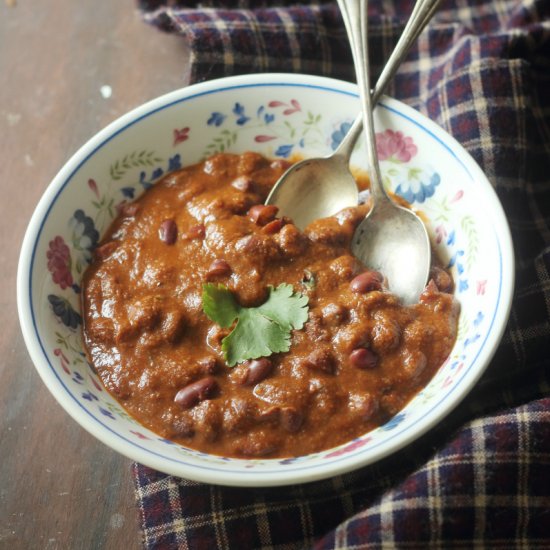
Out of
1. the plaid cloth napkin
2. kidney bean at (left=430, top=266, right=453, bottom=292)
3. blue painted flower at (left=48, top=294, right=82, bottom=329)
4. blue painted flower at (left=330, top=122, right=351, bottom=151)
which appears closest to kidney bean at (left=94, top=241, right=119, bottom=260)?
blue painted flower at (left=48, top=294, right=82, bottom=329)

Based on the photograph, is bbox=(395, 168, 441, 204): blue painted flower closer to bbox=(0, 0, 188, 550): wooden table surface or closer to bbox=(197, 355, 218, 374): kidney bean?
bbox=(197, 355, 218, 374): kidney bean

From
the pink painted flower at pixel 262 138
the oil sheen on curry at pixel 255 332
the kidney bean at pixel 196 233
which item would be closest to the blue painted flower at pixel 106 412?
the oil sheen on curry at pixel 255 332

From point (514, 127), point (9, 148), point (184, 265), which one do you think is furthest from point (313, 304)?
point (9, 148)

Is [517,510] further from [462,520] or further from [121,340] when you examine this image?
[121,340]

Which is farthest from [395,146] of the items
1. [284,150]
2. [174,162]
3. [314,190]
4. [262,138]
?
[174,162]

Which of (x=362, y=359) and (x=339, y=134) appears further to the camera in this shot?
(x=339, y=134)

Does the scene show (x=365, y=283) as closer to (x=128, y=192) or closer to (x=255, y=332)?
(x=255, y=332)

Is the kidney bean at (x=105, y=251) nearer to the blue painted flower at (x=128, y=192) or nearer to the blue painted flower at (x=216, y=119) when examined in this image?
the blue painted flower at (x=128, y=192)
